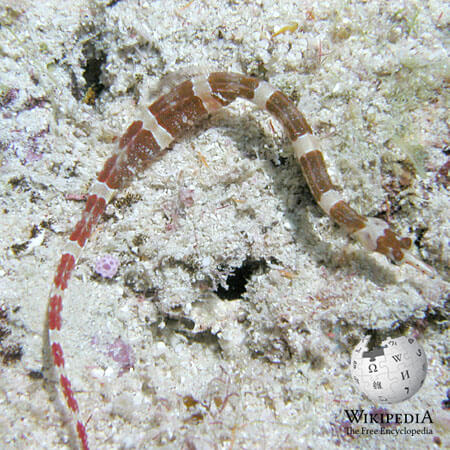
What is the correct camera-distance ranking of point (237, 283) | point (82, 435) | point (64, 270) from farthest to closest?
point (237, 283)
point (64, 270)
point (82, 435)

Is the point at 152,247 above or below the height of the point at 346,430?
above

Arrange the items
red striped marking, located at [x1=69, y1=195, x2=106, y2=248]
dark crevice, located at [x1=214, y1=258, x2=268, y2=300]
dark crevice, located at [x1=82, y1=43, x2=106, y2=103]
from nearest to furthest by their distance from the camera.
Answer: red striped marking, located at [x1=69, y1=195, x2=106, y2=248] < dark crevice, located at [x1=214, y1=258, x2=268, y2=300] < dark crevice, located at [x1=82, y1=43, x2=106, y2=103]

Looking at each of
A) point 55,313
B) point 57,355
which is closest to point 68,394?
point 57,355

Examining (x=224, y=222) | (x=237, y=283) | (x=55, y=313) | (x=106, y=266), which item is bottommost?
(x=237, y=283)

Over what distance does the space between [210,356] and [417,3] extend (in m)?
5.13

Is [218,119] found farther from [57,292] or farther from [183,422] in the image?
[183,422]

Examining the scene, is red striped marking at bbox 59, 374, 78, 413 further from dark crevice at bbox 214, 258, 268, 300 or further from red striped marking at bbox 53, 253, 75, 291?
dark crevice at bbox 214, 258, 268, 300

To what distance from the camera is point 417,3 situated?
379 cm

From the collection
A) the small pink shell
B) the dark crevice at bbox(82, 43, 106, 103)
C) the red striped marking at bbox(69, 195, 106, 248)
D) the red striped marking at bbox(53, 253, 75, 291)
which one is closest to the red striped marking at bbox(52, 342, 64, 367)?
the red striped marking at bbox(53, 253, 75, 291)

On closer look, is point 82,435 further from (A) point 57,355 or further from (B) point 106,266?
(B) point 106,266

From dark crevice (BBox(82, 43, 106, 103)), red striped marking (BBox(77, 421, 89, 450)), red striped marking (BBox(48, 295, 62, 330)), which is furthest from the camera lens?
dark crevice (BBox(82, 43, 106, 103))

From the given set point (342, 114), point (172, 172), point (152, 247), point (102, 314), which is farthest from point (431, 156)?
point (102, 314)

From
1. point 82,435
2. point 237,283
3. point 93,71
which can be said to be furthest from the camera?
point 93,71

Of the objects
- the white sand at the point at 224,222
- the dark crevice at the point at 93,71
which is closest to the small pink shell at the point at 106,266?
the white sand at the point at 224,222
